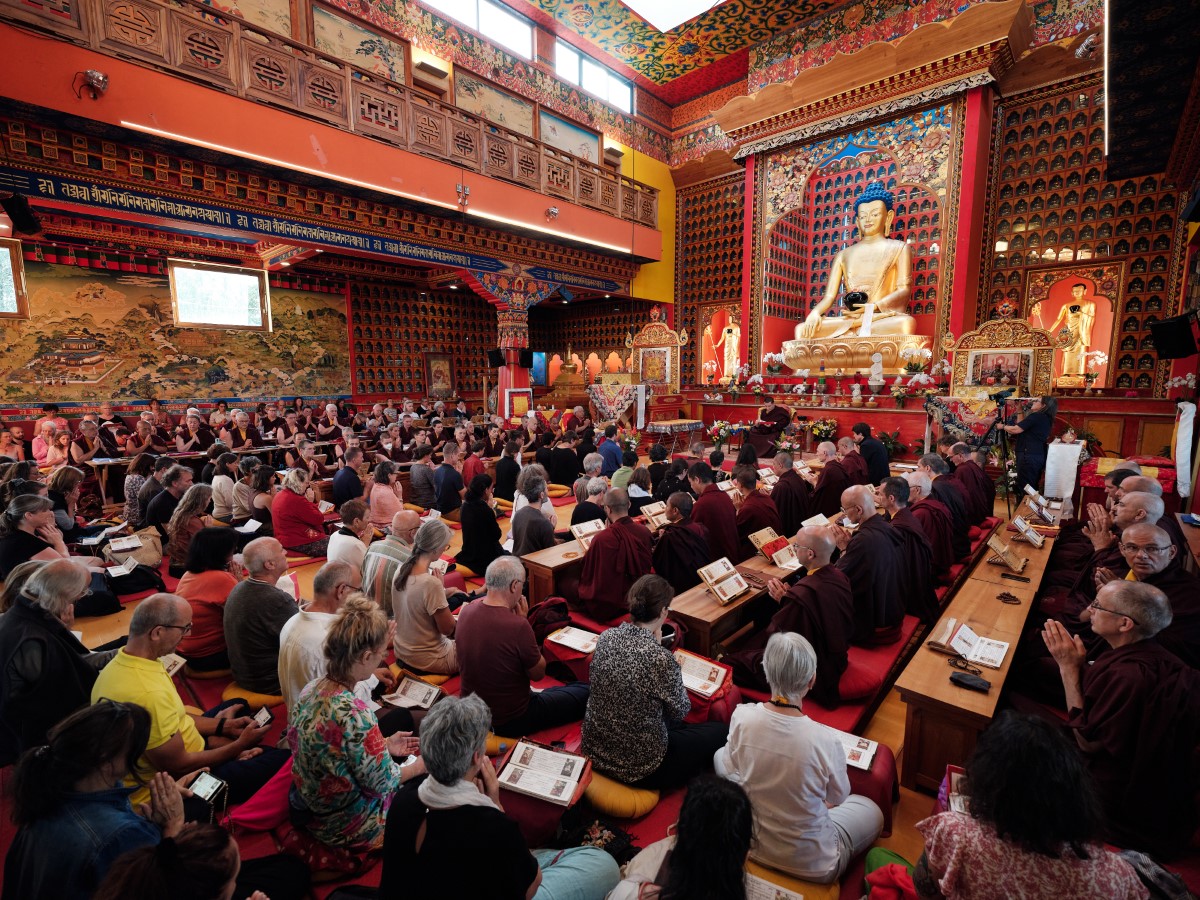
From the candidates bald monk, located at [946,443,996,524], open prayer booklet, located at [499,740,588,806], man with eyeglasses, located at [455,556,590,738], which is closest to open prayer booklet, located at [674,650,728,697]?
man with eyeglasses, located at [455,556,590,738]

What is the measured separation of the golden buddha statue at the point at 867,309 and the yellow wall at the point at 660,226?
5796mm

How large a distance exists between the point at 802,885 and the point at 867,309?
1277cm

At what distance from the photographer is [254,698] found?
3.28 metres

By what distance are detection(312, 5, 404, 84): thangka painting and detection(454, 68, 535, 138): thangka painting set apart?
155 centimetres

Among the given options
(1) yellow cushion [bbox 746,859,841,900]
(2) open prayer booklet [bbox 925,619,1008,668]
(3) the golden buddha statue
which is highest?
(3) the golden buddha statue

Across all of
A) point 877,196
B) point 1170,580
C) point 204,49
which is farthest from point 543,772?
point 877,196

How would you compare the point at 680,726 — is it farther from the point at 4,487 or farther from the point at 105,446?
the point at 105,446

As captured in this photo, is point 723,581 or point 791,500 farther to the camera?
point 791,500

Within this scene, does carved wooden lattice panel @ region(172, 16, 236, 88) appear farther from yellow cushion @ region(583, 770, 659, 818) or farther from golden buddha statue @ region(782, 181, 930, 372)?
golden buddha statue @ region(782, 181, 930, 372)

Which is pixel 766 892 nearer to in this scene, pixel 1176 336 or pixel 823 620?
pixel 823 620

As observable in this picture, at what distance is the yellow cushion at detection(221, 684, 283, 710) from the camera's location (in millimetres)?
3244

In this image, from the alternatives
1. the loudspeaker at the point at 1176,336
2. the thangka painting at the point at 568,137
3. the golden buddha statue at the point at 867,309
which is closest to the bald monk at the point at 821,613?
the loudspeaker at the point at 1176,336

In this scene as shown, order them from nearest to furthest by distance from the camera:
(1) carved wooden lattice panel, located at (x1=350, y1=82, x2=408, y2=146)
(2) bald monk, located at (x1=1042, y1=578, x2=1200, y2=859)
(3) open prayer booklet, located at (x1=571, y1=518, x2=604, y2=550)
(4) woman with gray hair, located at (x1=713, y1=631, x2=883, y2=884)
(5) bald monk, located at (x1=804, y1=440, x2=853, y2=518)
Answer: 1. (4) woman with gray hair, located at (x1=713, y1=631, x2=883, y2=884)
2. (2) bald monk, located at (x1=1042, y1=578, x2=1200, y2=859)
3. (3) open prayer booklet, located at (x1=571, y1=518, x2=604, y2=550)
4. (5) bald monk, located at (x1=804, y1=440, x2=853, y2=518)
5. (1) carved wooden lattice panel, located at (x1=350, y1=82, x2=408, y2=146)

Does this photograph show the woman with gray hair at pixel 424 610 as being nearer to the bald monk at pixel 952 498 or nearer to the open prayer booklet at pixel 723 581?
the open prayer booklet at pixel 723 581
